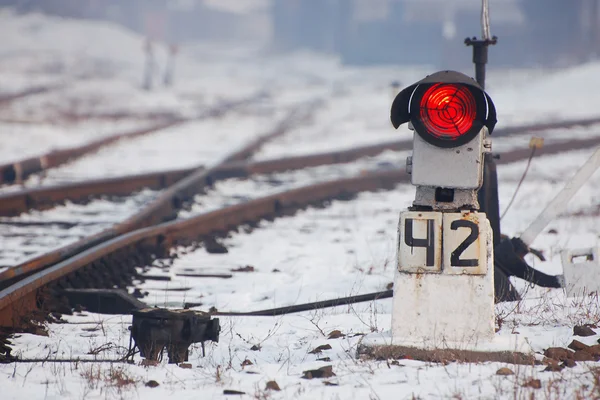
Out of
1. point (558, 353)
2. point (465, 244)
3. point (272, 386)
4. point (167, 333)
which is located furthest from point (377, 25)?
point (272, 386)

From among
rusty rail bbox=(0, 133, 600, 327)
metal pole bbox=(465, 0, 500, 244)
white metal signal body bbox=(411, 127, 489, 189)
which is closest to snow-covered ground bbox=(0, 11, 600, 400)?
rusty rail bbox=(0, 133, 600, 327)

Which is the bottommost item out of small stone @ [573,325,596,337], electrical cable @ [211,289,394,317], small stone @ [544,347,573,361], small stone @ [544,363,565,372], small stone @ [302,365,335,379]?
small stone @ [302,365,335,379]

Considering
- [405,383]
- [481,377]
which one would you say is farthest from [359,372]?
[481,377]

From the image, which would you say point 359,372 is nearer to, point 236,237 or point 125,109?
point 236,237

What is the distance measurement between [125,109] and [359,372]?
25.5m

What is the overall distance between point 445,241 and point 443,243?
0.01m

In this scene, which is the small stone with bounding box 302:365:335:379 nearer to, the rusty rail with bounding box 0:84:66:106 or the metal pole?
the metal pole

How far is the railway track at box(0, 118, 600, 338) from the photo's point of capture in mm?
5559

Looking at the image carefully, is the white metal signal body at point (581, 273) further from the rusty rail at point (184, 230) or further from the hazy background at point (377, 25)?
the hazy background at point (377, 25)

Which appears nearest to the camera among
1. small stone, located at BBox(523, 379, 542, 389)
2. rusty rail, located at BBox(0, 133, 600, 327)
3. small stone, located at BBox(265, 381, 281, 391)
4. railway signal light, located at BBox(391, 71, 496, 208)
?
small stone, located at BBox(523, 379, 542, 389)

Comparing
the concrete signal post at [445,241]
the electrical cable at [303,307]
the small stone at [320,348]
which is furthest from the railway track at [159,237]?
the concrete signal post at [445,241]

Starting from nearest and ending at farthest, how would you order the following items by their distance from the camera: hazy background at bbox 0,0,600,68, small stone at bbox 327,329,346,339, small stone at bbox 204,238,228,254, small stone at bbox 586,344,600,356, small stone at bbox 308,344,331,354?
small stone at bbox 586,344,600,356 → small stone at bbox 308,344,331,354 → small stone at bbox 327,329,346,339 → small stone at bbox 204,238,228,254 → hazy background at bbox 0,0,600,68

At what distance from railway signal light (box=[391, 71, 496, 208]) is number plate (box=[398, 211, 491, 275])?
6.2 inches

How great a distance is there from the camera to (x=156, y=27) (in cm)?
7406
